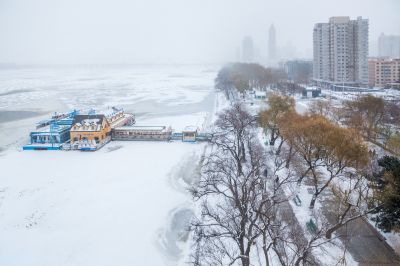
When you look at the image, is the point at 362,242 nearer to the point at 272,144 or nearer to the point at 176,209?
the point at 176,209

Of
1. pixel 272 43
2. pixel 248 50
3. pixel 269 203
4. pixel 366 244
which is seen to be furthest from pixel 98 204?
pixel 272 43

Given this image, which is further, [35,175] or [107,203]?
[35,175]

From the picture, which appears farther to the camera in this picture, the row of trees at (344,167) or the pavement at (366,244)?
the row of trees at (344,167)

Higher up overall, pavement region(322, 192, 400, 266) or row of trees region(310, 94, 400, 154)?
row of trees region(310, 94, 400, 154)

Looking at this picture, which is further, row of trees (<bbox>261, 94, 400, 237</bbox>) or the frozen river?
the frozen river

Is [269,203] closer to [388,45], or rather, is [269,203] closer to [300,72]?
[300,72]

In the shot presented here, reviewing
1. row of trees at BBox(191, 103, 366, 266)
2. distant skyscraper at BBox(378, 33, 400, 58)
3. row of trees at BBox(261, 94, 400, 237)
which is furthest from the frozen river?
distant skyscraper at BBox(378, 33, 400, 58)

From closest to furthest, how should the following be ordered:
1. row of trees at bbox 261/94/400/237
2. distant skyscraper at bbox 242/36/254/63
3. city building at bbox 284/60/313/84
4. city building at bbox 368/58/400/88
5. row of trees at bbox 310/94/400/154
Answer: row of trees at bbox 261/94/400/237
row of trees at bbox 310/94/400/154
city building at bbox 368/58/400/88
city building at bbox 284/60/313/84
distant skyscraper at bbox 242/36/254/63

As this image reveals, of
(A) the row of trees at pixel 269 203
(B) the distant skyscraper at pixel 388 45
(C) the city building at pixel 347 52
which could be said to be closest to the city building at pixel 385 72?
(C) the city building at pixel 347 52

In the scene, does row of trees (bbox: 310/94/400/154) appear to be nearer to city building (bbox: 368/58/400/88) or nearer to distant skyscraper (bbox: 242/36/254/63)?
city building (bbox: 368/58/400/88)

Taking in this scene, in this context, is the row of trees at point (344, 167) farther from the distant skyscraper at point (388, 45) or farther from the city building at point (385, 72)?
the distant skyscraper at point (388, 45)

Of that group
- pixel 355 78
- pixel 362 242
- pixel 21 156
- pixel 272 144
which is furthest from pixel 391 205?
pixel 355 78
